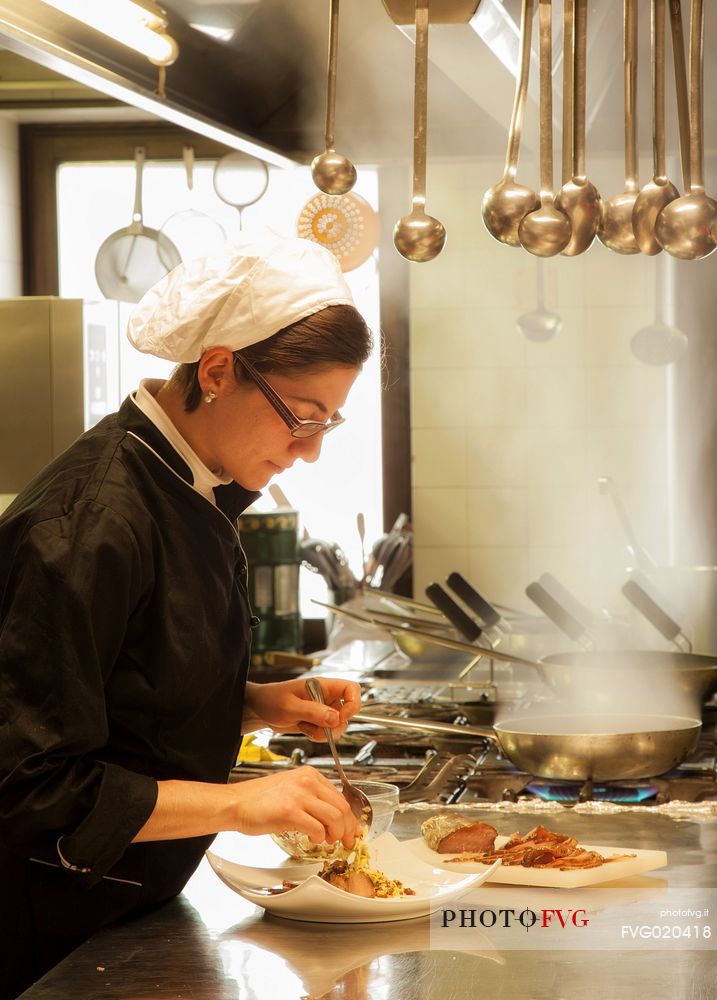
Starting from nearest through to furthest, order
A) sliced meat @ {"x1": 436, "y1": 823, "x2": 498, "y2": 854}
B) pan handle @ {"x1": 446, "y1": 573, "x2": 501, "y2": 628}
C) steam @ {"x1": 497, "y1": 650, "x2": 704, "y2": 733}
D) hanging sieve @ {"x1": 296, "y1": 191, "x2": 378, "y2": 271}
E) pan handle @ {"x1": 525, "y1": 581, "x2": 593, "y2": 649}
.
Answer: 1. sliced meat @ {"x1": 436, "y1": 823, "x2": 498, "y2": 854}
2. steam @ {"x1": 497, "y1": 650, "x2": 704, "y2": 733}
3. pan handle @ {"x1": 525, "y1": 581, "x2": 593, "y2": 649}
4. pan handle @ {"x1": 446, "y1": 573, "x2": 501, "y2": 628}
5. hanging sieve @ {"x1": 296, "y1": 191, "x2": 378, "y2": 271}

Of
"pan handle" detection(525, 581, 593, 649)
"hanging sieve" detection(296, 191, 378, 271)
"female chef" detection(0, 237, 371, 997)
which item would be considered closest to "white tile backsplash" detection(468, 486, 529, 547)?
"hanging sieve" detection(296, 191, 378, 271)

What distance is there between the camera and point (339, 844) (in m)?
1.37

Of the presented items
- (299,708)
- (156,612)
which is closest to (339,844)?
(299,708)

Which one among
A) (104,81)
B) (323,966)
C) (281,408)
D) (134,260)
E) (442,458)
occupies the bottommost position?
(323,966)

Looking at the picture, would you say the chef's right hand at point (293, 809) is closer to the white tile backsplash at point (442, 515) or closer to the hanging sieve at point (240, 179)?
the hanging sieve at point (240, 179)

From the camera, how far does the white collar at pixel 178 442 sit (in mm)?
1365

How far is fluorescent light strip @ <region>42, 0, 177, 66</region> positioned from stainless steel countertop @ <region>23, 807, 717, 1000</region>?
1.16 m

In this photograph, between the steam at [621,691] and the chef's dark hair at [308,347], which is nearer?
the chef's dark hair at [308,347]

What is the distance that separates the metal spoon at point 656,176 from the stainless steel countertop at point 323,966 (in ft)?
2.73

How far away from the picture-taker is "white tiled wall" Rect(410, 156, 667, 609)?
4469 millimetres

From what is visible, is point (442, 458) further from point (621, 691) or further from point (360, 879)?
point (360, 879)

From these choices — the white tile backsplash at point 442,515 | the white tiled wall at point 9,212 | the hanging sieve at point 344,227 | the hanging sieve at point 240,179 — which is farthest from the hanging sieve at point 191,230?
the white tile backsplash at point 442,515

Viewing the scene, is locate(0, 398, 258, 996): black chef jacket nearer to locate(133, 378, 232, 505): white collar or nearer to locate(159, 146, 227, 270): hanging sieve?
locate(133, 378, 232, 505): white collar

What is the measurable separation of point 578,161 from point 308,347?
52 centimetres
